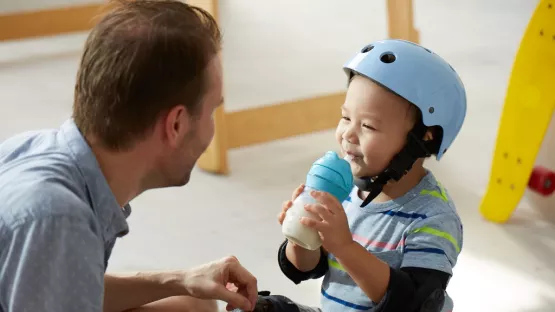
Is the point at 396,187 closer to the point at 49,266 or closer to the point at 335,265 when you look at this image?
the point at 335,265

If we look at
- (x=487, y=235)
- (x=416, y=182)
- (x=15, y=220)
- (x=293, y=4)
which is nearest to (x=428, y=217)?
(x=416, y=182)

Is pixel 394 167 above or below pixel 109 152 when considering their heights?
below

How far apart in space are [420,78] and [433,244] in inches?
11.5

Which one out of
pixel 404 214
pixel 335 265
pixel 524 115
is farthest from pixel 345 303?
pixel 524 115

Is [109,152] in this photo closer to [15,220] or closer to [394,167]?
[15,220]

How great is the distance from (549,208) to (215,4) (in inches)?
44.8

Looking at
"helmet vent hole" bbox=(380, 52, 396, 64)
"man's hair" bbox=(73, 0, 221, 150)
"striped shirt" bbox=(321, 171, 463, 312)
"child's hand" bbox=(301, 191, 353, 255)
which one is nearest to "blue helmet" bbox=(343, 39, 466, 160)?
"helmet vent hole" bbox=(380, 52, 396, 64)

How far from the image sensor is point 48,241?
1.00 m

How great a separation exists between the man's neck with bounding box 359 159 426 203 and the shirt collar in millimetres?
530

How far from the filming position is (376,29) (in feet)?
14.7

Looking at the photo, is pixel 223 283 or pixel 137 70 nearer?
pixel 137 70

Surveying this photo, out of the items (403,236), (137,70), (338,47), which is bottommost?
(338,47)

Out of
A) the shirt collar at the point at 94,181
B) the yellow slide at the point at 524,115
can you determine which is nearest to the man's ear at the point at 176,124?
the shirt collar at the point at 94,181

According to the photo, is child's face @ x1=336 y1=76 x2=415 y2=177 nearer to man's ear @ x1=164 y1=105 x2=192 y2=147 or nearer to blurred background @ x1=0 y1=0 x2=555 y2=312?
man's ear @ x1=164 y1=105 x2=192 y2=147
